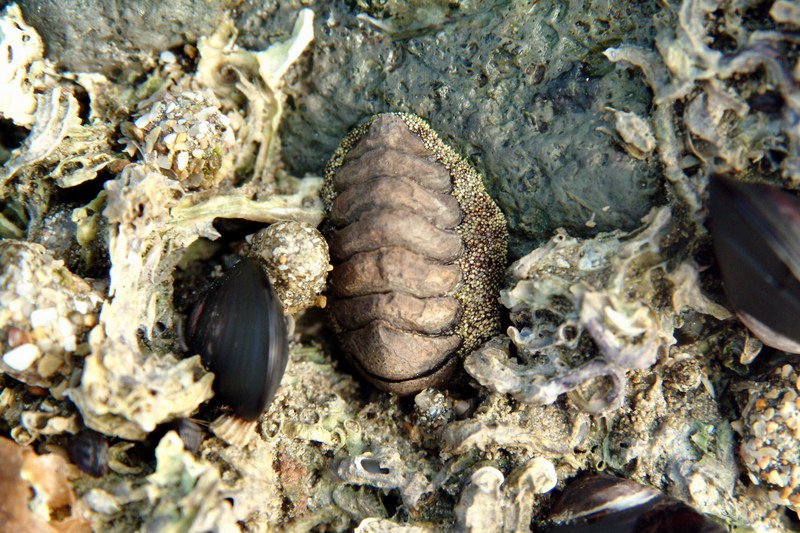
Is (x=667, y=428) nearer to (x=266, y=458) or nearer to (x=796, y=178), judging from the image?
(x=796, y=178)

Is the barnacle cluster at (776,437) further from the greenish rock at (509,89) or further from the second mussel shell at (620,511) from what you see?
the greenish rock at (509,89)

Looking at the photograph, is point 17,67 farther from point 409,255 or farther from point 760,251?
point 760,251

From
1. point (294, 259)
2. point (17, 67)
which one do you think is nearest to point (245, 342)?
point (294, 259)

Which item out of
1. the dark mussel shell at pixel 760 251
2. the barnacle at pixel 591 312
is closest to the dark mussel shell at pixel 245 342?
the barnacle at pixel 591 312

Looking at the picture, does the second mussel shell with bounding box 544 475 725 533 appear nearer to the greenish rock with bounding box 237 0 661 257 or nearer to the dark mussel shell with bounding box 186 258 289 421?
the greenish rock with bounding box 237 0 661 257

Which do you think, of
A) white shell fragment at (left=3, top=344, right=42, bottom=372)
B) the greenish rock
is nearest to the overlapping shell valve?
white shell fragment at (left=3, top=344, right=42, bottom=372)

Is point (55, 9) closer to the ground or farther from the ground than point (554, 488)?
farther from the ground

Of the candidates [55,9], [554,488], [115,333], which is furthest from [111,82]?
[554,488]
